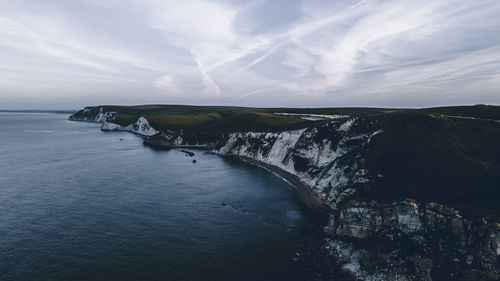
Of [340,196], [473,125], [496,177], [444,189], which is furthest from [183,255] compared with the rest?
[473,125]

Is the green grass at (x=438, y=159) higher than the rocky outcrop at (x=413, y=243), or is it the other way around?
the green grass at (x=438, y=159)

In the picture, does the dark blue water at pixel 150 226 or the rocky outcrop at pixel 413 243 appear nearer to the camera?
the rocky outcrop at pixel 413 243

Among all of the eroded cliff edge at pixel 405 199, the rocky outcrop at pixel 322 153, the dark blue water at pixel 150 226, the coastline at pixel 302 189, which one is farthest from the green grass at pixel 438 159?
the dark blue water at pixel 150 226

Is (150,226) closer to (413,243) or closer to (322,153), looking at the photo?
(413,243)

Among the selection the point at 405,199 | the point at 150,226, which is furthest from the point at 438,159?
the point at 150,226

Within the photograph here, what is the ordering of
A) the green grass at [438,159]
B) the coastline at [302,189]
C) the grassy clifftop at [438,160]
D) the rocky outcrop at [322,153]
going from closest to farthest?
the green grass at [438,159], the grassy clifftop at [438,160], the coastline at [302,189], the rocky outcrop at [322,153]

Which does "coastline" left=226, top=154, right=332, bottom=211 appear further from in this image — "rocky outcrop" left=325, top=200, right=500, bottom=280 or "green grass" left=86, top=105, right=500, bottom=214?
"rocky outcrop" left=325, top=200, right=500, bottom=280

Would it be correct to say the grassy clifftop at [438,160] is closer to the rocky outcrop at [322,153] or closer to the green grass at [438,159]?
the green grass at [438,159]

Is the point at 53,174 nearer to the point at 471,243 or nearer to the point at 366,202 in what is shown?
the point at 366,202
